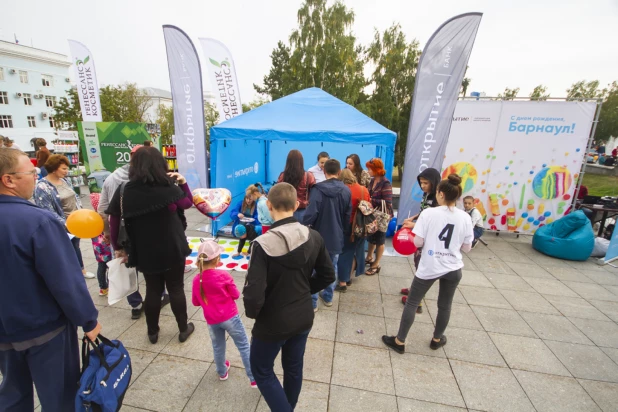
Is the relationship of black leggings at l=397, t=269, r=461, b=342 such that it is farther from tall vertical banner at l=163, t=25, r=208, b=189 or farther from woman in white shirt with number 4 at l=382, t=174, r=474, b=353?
tall vertical banner at l=163, t=25, r=208, b=189

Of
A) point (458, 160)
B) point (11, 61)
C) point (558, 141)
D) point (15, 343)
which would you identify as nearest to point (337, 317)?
point (15, 343)

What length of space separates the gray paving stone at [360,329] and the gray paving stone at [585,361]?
1.73 meters

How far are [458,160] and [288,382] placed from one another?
585cm

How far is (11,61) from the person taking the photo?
31359 millimetres

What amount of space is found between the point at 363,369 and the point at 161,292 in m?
1.94

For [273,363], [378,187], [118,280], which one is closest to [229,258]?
[118,280]

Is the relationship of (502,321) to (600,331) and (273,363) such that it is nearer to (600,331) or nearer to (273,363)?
(600,331)

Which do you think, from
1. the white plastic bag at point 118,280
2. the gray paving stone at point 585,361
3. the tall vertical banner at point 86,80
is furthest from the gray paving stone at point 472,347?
the tall vertical banner at point 86,80

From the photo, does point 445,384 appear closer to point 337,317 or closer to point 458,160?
point 337,317

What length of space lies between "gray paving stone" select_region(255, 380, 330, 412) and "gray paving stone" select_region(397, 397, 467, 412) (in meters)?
0.58

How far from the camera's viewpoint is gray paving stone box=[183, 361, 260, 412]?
2145mm

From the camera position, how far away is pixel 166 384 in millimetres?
2338

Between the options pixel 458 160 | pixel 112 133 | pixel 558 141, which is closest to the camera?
pixel 558 141

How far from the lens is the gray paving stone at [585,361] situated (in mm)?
2658
